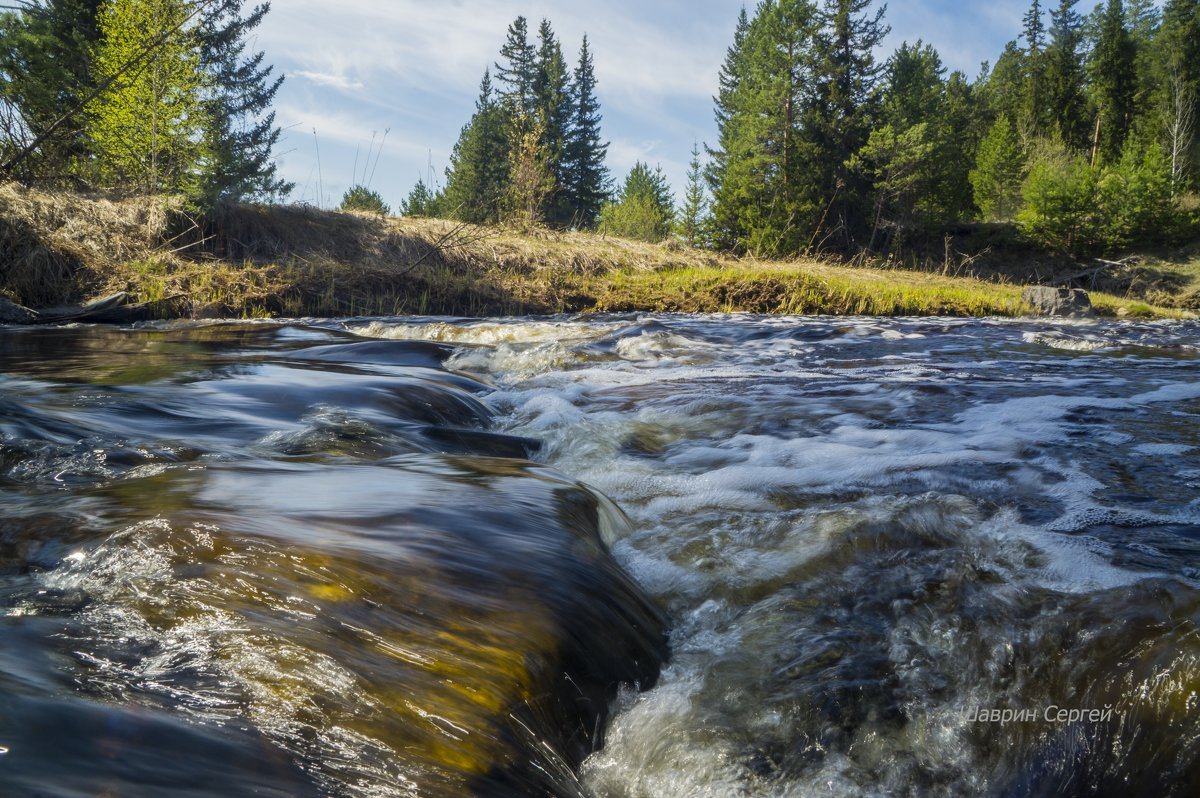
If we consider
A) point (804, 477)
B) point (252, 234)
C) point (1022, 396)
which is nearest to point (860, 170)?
point (252, 234)

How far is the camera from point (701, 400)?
16.6 feet

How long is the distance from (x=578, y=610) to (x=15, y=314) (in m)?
10.4

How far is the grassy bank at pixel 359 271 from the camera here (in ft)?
35.2

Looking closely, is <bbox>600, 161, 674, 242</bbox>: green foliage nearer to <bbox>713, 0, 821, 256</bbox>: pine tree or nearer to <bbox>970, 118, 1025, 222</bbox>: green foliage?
<bbox>713, 0, 821, 256</bbox>: pine tree

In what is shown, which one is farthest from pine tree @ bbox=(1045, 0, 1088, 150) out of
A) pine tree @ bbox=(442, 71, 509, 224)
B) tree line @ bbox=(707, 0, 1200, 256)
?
pine tree @ bbox=(442, 71, 509, 224)

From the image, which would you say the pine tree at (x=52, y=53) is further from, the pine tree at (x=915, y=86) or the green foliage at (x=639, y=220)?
the pine tree at (x=915, y=86)

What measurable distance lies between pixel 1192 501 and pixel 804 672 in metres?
2.05

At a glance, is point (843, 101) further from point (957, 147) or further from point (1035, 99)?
point (1035, 99)

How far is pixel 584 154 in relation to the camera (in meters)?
44.7

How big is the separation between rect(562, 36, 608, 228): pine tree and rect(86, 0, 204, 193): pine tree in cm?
2933

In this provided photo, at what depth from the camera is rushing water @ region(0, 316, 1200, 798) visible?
128 centimetres

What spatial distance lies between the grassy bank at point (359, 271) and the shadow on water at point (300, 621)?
9.41 meters

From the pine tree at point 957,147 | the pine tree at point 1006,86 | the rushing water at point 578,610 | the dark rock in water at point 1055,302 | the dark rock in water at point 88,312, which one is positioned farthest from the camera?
the pine tree at point 1006,86

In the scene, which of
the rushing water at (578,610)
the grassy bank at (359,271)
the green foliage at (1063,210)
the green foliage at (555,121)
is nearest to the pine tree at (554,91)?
the green foliage at (555,121)
